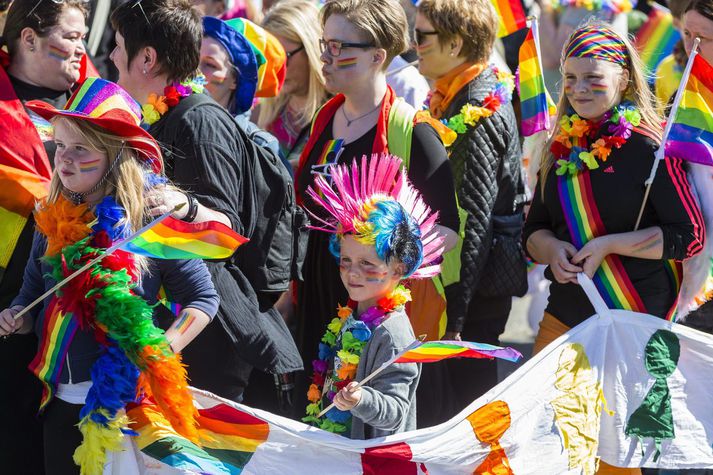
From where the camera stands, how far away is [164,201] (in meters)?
3.33

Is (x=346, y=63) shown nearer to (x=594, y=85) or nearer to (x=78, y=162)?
(x=594, y=85)

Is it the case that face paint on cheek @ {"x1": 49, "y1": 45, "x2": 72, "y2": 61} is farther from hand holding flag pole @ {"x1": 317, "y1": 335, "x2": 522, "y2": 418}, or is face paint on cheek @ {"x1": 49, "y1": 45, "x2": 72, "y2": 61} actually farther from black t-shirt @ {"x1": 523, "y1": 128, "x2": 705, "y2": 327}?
black t-shirt @ {"x1": 523, "y1": 128, "x2": 705, "y2": 327}

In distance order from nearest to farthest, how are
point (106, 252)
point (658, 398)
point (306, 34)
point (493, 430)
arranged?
1. point (106, 252)
2. point (493, 430)
3. point (658, 398)
4. point (306, 34)

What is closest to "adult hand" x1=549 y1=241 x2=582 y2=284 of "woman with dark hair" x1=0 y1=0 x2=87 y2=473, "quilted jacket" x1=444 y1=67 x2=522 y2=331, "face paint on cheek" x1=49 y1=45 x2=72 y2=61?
→ "quilted jacket" x1=444 y1=67 x2=522 y2=331

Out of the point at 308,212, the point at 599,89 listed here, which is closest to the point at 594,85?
the point at 599,89

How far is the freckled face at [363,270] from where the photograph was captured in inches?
141

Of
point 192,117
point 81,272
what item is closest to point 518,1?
point 192,117

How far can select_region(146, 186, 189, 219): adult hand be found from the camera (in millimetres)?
3293

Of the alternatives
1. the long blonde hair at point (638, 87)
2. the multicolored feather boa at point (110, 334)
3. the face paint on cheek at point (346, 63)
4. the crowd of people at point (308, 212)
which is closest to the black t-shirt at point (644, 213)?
the crowd of people at point (308, 212)

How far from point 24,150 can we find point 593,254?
214 cm

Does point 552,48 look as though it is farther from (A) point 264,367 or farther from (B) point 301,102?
(A) point 264,367

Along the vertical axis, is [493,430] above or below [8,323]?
below

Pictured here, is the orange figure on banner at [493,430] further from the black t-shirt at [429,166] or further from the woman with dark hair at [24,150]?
the woman with dark hair at [24,150]

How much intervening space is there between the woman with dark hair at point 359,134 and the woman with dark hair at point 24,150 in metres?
1.01
